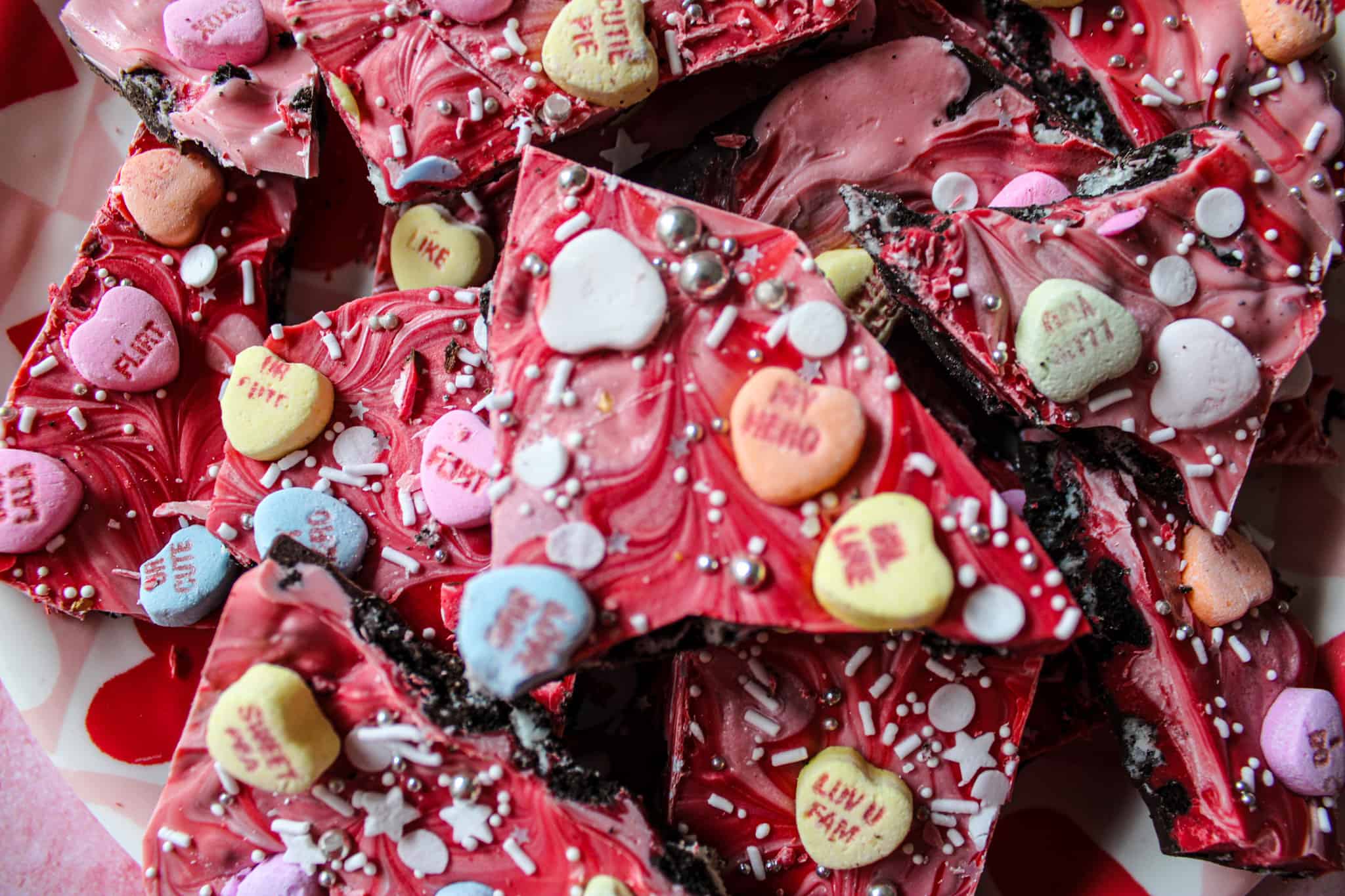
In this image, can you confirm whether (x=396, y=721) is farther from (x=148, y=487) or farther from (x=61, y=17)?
(x=61, y=17)

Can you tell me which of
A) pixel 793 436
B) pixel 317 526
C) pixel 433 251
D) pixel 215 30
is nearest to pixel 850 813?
pixel 793 436

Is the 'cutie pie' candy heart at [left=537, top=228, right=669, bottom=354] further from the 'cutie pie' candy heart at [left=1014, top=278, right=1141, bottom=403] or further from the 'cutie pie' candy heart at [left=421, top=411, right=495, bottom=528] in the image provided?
the 'cutie pie' candy heart at [left=1014, top=278, right=1141, bottom=403]

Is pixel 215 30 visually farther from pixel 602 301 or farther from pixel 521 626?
pixel 521 626

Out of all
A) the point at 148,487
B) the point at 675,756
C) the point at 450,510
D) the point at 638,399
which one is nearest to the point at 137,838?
the point at 148,487

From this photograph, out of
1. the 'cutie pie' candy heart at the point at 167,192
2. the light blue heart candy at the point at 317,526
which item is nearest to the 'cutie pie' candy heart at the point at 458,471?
the light blue heart candy at the point at 317,526

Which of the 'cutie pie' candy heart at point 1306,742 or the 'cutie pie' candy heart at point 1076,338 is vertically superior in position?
the 'cutie pie' candy heart at point 1076,338

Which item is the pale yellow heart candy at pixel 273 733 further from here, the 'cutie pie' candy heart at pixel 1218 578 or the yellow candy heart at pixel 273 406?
the 'cutie pie' candy heart at pixel 1218 578
